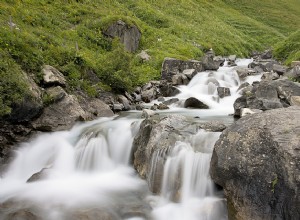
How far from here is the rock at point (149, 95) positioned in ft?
74.2

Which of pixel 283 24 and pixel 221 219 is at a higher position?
pixel 283 24

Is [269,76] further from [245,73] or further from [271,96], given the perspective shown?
[271,96]

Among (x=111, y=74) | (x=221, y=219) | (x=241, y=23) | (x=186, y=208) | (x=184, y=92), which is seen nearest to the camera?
(x=221, y=219)

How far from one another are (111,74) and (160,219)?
13.0 m

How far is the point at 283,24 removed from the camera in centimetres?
7462

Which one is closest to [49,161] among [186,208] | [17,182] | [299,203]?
[17,182]

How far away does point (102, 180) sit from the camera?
507 inches

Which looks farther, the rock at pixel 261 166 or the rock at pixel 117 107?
the rock at pixel 117 107

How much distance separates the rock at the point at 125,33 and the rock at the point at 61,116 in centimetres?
1455

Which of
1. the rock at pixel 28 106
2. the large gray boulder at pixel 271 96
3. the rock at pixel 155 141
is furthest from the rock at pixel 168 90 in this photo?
the rock at pixel 28 106

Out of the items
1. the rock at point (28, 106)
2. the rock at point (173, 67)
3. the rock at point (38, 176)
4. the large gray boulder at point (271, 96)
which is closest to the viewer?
the rock at point (38, 176)

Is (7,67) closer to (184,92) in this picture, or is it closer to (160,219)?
(160,219)

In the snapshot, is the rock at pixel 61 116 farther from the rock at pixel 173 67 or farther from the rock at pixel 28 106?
the rock at pixel 173 67

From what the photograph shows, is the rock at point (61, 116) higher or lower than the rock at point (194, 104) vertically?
lower
